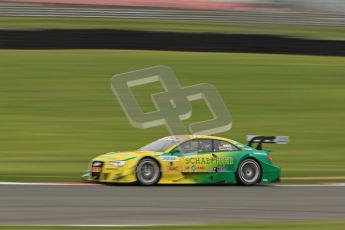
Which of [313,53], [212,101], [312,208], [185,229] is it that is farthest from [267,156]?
[313,53]

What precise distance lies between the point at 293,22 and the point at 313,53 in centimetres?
572

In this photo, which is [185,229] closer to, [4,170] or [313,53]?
[4,170]

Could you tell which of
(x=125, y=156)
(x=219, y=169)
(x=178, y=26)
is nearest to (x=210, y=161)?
(x=219, y=169)

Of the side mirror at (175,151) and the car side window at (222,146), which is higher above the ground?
the car side window at (222,146)

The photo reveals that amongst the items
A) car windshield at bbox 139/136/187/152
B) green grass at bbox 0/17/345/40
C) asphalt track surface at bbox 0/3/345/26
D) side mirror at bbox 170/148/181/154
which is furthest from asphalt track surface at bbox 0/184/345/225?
asphalt track surface at bbox 0/3/345/26

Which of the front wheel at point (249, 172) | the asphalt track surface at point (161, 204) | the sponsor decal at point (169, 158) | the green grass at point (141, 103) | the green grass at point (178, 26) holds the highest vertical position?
the green grass at point (178, 26)

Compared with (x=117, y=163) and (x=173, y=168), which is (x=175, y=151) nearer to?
(x=173, y=168)

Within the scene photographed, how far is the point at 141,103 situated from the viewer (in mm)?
22125

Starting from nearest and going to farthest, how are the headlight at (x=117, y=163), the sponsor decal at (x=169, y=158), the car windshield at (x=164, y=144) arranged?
1. the headlight at (x=117, y=163)
2. the sponsor decal at (x=169, y=158)
3. the car windshield at (x=164, y=144)

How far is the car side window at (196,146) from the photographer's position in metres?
13.3

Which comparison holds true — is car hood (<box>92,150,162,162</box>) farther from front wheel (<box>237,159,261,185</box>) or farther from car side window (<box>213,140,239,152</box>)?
front wheel (<box>237,159,261,185</box>)

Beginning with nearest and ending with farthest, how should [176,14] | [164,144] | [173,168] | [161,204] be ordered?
[161,204]
[173,168]
[164,144]
[176,14]

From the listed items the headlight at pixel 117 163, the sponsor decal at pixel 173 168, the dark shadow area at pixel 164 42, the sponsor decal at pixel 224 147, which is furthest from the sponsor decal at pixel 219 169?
the dark shadow area at pixel 164 42

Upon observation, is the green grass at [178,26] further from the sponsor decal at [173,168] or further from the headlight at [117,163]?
the headlight at [117,163]
